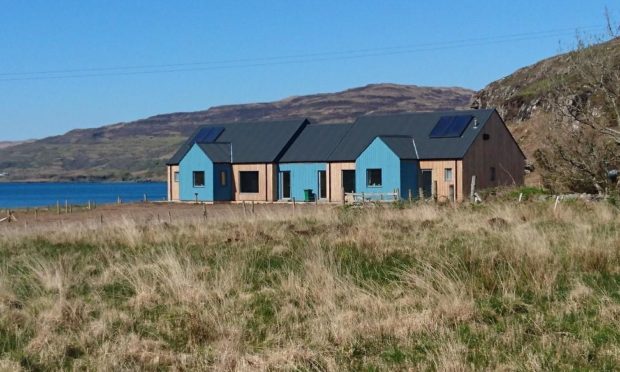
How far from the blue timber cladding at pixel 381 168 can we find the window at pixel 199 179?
1150cm

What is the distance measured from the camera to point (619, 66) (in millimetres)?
25750

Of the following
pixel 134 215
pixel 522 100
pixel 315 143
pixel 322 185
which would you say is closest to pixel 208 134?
pixel 315 143

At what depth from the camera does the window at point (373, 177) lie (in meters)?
47.4

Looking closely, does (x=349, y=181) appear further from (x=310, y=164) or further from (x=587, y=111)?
(x=587, y=111)

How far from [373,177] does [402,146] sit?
8.34 feet

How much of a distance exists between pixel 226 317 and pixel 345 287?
1.77 m

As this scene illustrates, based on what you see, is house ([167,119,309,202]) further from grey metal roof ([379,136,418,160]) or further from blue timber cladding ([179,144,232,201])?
grey metal roof ([379,136,418,160])

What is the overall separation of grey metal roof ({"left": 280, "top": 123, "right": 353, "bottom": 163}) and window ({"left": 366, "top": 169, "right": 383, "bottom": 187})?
→ 3.40 metres

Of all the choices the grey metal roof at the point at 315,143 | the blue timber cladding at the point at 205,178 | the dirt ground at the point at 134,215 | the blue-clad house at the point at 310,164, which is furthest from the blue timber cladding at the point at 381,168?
the blue timber cladding at the point at 205,178

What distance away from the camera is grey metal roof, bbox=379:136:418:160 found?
153 ft

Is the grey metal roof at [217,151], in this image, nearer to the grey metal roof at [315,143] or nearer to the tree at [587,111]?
the grey metal roof at [315,143]

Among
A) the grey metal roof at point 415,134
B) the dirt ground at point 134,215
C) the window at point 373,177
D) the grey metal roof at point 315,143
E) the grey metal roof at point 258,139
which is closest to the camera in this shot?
the dirt ground at point 134,215

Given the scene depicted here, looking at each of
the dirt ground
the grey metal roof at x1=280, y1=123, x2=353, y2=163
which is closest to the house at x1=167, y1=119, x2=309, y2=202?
the grey metal roof at x1=280, y1=123, x2=353, y2=163

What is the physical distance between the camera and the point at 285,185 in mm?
52906
